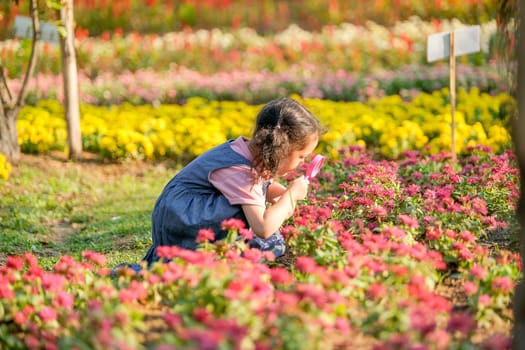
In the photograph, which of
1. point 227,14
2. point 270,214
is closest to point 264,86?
point 227,14

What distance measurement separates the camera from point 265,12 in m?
15.8

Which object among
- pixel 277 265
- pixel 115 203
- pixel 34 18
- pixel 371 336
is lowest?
pixel 115 203

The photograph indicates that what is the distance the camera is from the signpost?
19.2 feet

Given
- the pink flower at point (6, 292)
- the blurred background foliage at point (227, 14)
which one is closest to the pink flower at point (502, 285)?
the pink flower at point (6, 292)

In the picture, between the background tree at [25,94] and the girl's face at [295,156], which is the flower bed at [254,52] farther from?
the girl's face at [295,156]

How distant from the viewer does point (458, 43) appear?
5.91 m

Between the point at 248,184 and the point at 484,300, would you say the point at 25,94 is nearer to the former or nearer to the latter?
the point at 248,184

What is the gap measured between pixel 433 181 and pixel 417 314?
2513 millimetres

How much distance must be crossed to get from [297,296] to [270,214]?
105cm

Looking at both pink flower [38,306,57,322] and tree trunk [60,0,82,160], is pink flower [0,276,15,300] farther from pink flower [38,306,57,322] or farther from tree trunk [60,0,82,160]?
tree trunk [60,0,82,160]

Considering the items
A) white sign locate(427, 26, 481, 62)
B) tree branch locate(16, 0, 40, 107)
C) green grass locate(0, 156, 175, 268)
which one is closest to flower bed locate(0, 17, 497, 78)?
tree branch locate(16, 0, 40, 107)

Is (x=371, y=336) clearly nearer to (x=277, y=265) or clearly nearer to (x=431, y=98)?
(x=277, y=265)

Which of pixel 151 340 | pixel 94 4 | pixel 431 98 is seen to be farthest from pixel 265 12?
pixel 151 340

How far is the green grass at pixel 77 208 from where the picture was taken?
16.2 ft
